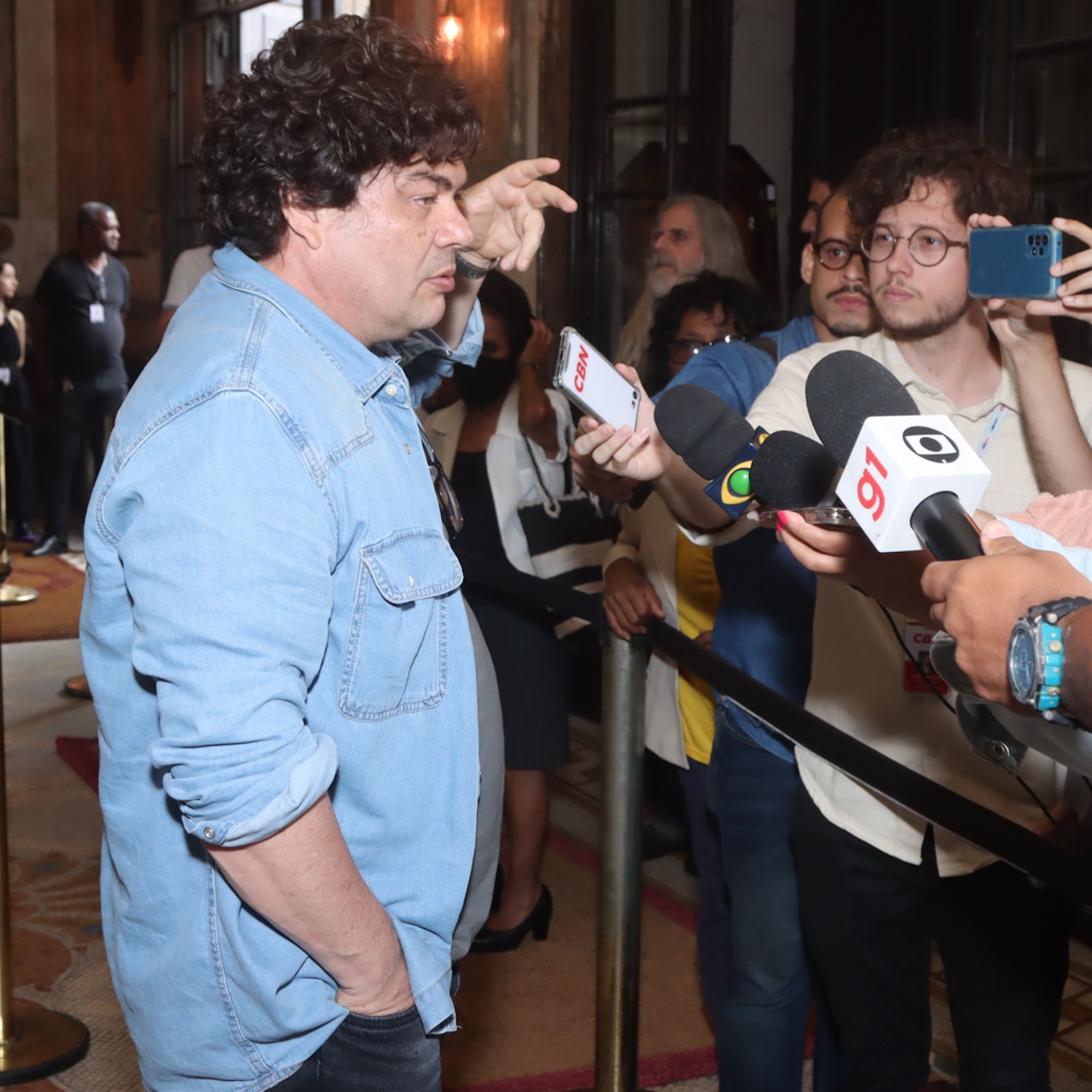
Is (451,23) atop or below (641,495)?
atop

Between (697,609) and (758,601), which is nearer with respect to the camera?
(758,601)

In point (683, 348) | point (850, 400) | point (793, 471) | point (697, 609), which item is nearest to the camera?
point (850, 400)

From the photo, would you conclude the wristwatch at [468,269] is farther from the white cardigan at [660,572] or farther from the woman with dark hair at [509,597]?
the woman with dark hair at [509,597]

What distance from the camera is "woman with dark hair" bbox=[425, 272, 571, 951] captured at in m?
3.40

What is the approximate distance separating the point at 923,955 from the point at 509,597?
1655 mm

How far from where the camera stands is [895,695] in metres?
1.99

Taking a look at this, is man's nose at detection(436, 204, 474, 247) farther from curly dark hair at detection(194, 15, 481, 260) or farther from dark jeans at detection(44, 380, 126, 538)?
dark jeans at detection(44, 380, 126, 538)

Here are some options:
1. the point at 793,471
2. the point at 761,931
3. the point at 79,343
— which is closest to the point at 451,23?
the point at 79,343

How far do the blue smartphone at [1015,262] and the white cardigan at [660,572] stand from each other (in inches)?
35.0

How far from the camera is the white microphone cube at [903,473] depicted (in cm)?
105

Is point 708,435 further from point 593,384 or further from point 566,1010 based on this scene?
point 566,1010

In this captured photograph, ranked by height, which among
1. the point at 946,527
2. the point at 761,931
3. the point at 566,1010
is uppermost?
the point at 946,527

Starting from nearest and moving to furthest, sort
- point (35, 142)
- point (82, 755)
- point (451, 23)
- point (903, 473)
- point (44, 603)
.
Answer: point (903, 473), point (82, 755), point (451, 23), point (44, 603), point (35, 142)

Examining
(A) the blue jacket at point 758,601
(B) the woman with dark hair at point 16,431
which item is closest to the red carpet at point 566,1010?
(A) the blue jacket at point 758,601
